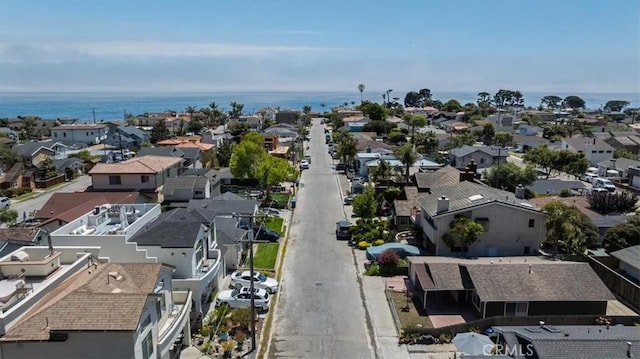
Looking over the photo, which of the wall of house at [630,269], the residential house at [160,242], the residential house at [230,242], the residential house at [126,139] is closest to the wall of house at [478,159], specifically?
the wall of house at [630,269]

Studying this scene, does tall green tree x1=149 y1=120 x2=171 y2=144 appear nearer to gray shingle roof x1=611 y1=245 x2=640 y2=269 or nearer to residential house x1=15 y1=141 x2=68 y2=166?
Answer: residential house x1=15 y1=141 x2=68 y2=166

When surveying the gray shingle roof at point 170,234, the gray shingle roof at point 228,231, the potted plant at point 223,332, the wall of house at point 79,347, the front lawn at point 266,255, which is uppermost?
the gray shingle roof at point 170,234

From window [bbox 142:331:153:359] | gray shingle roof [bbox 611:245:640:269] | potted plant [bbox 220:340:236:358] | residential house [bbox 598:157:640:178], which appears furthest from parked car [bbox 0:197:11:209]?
residential house [bbox 598:157:640:178]

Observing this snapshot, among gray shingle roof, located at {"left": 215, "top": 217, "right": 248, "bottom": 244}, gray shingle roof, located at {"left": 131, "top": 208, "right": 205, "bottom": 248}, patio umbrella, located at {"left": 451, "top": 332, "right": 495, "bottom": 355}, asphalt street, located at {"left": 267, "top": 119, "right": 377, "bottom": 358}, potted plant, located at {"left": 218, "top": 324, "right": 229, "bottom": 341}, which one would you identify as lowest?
asphalt street, located at {"left": 267, "top": 119, "right": 377, "bottom": 358}

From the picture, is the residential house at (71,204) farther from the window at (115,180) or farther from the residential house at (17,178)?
the residential house at (17,178)

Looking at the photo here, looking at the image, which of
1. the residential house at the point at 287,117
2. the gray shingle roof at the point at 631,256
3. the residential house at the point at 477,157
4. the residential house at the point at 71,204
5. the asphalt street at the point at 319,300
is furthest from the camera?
the residential house at the point at 287,117

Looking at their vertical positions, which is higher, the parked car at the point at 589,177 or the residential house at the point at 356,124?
the residential house at the point at 356,124

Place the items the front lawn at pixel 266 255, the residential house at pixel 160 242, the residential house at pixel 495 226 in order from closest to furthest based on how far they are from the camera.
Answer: the residential house at pixel 160 242
the residential house at pixel 495 226
the front lawn at pixel 266 255

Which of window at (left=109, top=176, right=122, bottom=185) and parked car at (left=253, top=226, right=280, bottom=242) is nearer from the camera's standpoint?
parked car at (left=253, top=226, right=280, bottom=242)
